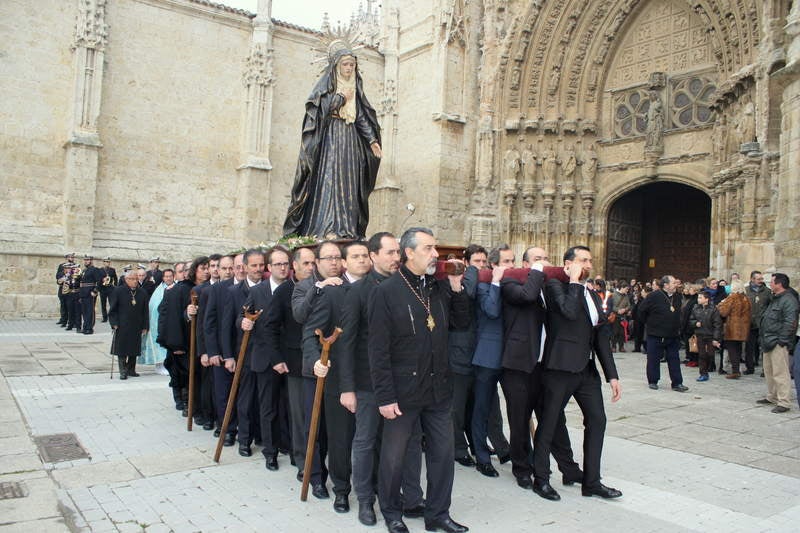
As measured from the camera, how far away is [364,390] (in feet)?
13.9

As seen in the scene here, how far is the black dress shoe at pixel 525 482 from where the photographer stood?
4824mm

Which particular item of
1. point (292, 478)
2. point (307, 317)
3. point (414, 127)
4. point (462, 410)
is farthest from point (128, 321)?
point (414, 127)

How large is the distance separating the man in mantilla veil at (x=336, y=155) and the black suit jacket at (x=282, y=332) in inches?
76.9

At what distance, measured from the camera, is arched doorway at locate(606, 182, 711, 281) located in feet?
62.6

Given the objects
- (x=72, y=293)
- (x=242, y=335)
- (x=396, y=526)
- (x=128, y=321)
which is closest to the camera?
(x=396, y=526)

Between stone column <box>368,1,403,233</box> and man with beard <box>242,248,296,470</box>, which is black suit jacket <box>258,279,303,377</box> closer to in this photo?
man with beard <box>242,248,296,470</box>

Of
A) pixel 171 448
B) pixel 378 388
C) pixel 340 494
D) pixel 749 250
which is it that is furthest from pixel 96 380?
pixel 749 250

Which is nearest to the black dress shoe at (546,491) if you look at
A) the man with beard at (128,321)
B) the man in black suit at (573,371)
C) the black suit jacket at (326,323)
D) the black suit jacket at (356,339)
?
the man in black suit at (573,371)

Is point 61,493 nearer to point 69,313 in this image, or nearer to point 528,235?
point 69,313

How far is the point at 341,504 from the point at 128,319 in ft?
20.5

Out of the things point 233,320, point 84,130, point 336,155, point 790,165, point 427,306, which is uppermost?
point 84,130

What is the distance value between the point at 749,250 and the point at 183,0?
17122mm

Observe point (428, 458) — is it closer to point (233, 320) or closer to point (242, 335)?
point (242, 335)

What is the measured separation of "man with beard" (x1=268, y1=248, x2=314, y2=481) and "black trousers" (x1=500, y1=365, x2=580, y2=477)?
1.62m
